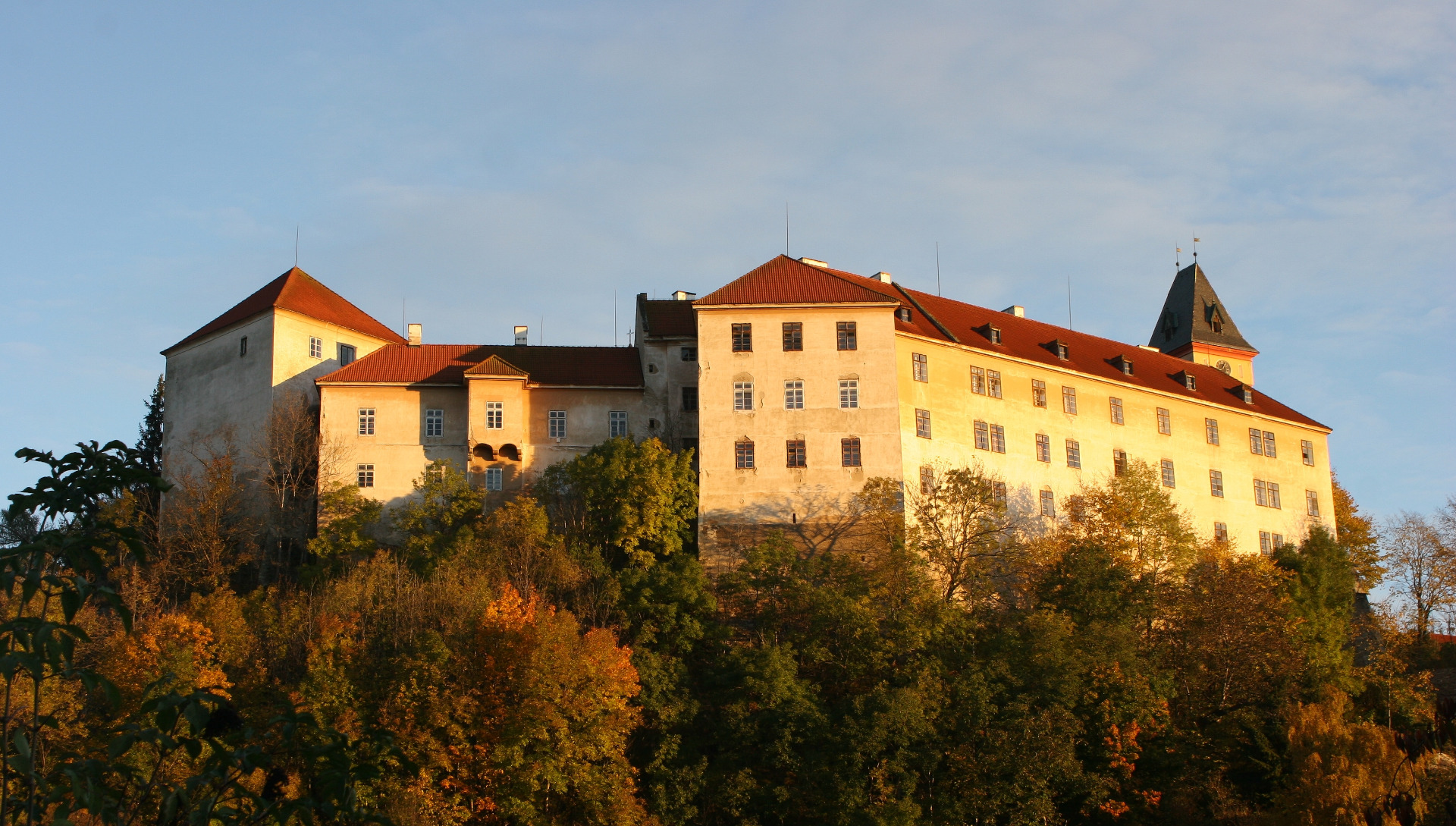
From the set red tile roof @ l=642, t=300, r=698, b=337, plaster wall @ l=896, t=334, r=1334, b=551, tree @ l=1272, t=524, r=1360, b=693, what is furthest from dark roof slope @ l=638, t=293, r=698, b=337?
tree @ l=1272, t=524, r=1360, b=693

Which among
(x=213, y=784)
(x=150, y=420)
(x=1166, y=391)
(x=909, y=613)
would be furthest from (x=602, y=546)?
(x=213, y=784)

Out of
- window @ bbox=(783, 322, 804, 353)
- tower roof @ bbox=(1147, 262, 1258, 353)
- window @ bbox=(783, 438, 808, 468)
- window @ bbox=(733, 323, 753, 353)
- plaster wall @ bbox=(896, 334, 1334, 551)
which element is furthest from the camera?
tower roof @ bbox=(1147, 262, 1258, 353)

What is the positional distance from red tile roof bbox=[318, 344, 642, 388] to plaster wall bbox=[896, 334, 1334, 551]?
11.3m

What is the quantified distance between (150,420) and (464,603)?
34.2 meters

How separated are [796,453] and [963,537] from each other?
6.35 meters

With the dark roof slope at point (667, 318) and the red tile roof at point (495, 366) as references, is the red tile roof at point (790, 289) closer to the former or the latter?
the dark roof slope at point (667, 318)

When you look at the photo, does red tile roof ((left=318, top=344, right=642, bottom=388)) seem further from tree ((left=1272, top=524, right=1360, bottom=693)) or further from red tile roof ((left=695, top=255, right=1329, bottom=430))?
tree ((left=1272, top=524, right=1360, bottom=693))

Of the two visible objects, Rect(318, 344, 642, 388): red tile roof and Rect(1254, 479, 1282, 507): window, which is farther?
Rect(1254, 479, 1282, 507): window

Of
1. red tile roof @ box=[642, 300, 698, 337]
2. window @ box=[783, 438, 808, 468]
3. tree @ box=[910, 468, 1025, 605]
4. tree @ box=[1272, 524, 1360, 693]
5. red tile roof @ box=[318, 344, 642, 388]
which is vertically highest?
red tile roof @ box=[642, 300, 698, 337]

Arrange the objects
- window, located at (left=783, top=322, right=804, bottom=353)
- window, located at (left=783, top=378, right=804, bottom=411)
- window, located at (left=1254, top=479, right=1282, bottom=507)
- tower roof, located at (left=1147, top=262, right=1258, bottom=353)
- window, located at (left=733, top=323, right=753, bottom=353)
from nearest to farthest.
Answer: window, located at (left=783, top=378, right=804, bottom=411) → window, located at (left=783, top=322, right=804, bottom=353) → window, located at (left=733, top=323, right=753, bottom=353) → window, located at (left=1254, top=479, right=1282, bottom=507) → tower roof, located at (left=1147, top=262, right=1258, bottom=353)

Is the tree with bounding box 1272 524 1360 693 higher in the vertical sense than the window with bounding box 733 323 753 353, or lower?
lower

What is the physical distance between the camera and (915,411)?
165 ft

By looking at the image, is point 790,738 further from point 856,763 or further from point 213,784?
point 213,784

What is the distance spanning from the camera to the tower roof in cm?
7469
